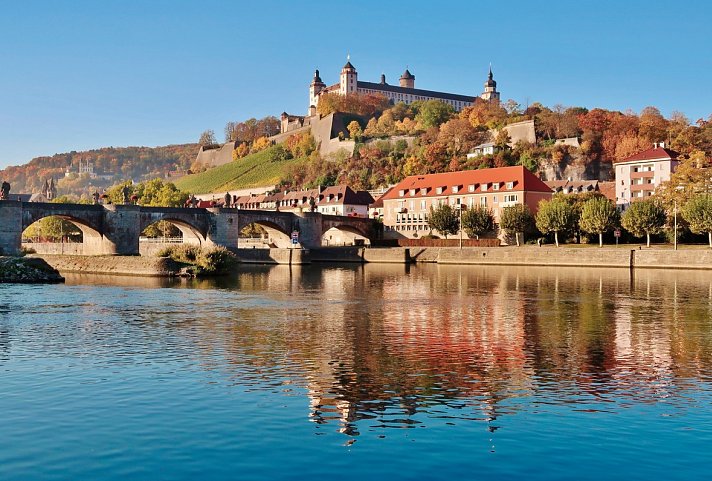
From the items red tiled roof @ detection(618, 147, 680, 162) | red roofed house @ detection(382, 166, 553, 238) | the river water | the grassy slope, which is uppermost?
the grassy slope

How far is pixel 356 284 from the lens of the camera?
54.6m

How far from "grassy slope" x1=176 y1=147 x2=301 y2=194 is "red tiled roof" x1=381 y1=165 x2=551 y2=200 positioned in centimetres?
5928

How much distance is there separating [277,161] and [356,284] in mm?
137516

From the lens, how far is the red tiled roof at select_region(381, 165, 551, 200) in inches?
4097

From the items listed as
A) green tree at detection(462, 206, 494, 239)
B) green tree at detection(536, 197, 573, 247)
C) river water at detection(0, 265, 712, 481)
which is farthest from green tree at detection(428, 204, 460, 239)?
river water at detection(0, 265, 712, 481)

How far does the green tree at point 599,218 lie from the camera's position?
273 feet

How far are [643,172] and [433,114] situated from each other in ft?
226

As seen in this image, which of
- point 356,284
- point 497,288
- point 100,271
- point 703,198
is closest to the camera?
point 497,288

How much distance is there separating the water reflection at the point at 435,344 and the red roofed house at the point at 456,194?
2111 inches

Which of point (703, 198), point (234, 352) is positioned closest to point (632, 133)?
point (703, 198)

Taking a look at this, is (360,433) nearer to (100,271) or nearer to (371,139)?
(100,271)

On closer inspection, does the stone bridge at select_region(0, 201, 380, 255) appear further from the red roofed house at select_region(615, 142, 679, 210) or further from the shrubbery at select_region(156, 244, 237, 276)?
the red roofed house at select_region(615, 142, 679, 210)

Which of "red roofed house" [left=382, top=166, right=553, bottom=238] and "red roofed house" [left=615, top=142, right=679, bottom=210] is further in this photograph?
"red roofed house" [left=615, top=142, right=679, bottom=210]

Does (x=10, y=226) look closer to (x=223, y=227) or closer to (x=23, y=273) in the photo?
(x=23, y=273)
